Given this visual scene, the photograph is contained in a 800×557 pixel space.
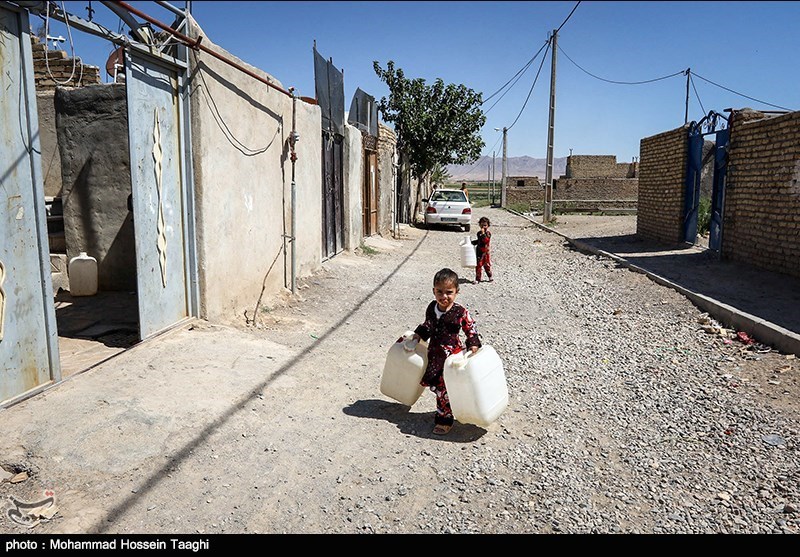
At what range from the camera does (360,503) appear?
307cm

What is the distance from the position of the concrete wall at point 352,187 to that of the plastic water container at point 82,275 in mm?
6096

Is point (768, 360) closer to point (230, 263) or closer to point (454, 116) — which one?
point (230, 263)

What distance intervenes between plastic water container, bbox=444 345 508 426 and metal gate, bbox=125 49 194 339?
270 centimetres

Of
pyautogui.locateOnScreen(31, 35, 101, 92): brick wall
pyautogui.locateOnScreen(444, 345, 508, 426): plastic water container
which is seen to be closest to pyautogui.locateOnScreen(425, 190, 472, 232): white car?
pyautogui.locateOnScreen(31, 35, 101, 92): brick wall

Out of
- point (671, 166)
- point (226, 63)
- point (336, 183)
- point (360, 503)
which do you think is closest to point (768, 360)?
point (360, 503)

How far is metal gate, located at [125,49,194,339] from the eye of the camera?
482 cm

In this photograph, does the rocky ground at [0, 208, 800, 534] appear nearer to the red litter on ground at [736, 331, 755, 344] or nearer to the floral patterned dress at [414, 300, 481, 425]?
the red litter on ground at [736, 331, 755, 344]

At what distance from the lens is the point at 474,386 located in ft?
12.3

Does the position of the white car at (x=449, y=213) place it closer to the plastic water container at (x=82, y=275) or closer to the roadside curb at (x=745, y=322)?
the roadside curb at (x=745, y=322)

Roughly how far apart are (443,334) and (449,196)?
62.2 ft

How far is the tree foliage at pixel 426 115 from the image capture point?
23.8 meters

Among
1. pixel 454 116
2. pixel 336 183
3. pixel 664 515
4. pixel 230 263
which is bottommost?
pixel 664 515

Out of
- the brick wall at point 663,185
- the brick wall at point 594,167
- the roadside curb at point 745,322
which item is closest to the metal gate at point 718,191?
the brick wall at point 663,185

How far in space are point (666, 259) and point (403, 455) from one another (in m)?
9.84
